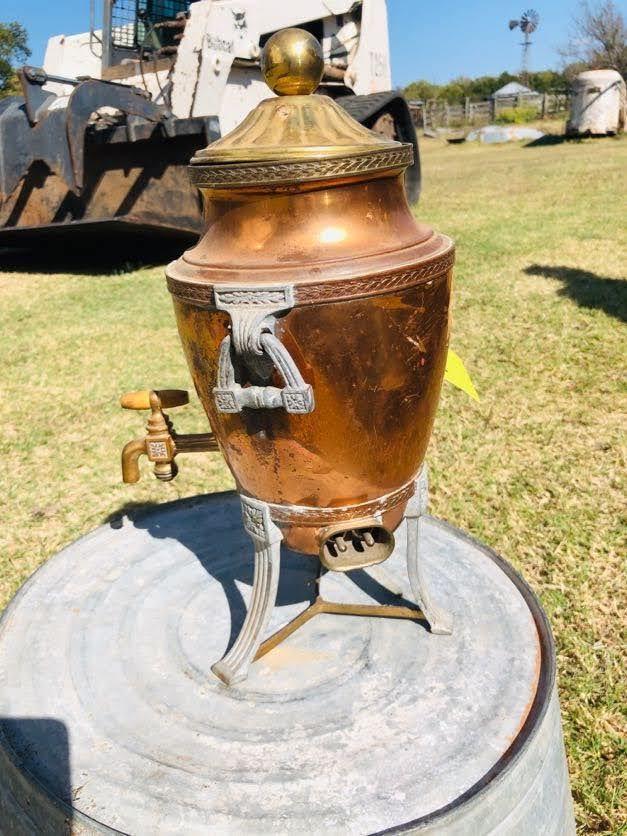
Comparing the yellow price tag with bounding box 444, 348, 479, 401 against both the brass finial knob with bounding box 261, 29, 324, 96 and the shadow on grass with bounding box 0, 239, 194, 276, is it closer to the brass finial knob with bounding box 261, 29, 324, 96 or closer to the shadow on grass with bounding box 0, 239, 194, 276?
the brass finial knob with bounding box 261, 29, 324, 96

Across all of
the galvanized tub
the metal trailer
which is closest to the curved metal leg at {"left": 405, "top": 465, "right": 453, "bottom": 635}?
the galvanized tub

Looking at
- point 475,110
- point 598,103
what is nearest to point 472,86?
point 475,110

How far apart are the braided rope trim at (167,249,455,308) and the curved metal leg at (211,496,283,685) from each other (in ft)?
1.47

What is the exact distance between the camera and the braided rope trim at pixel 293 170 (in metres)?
1.18

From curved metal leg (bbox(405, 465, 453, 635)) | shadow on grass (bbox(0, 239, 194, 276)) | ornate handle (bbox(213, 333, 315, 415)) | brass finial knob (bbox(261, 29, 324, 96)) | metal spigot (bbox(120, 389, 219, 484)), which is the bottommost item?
shadow on grass (bbox(0, 239, 194, 276))

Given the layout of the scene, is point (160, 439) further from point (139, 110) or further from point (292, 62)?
point (139, 110)

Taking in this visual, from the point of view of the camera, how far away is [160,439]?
1.64 metres

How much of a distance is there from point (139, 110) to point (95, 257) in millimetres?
2649

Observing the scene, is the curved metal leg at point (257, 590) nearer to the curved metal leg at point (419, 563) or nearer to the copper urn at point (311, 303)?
the copper urn at point (311, 303)

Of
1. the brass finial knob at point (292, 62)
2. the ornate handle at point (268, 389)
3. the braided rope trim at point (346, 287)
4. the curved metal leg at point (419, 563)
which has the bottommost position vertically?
the curved metal leg at point (419, 563)

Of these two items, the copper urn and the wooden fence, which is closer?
the copper urn

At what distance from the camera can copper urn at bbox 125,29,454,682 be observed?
3.98 ft

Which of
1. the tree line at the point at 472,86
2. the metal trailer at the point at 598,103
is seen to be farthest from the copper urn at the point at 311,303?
the tree line at the point at 472,86

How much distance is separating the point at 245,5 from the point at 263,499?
18.6 feet
